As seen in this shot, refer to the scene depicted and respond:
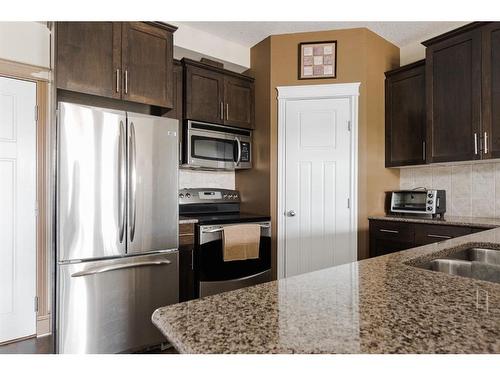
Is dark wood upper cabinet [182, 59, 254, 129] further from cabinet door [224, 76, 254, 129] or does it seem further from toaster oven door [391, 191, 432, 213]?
toaster oven door [391, 191, 432, 213]

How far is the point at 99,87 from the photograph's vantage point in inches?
84.2

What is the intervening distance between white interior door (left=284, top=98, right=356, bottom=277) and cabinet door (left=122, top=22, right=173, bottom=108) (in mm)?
1210

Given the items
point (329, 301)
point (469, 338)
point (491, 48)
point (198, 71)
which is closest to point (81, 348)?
point (329, 301)

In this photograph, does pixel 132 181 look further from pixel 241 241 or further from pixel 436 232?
pixel 436 232

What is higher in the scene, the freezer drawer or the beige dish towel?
the beige dish towel

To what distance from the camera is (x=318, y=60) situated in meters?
2.98

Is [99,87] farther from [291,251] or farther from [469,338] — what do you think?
[469,338]

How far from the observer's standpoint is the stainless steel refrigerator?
185cm

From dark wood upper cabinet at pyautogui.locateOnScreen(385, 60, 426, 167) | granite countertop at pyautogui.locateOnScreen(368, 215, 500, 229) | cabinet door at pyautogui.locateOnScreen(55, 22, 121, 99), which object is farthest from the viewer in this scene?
dark wood upper cabinet at pyautogui.locateOnScreen(385, 60, 426, 167)

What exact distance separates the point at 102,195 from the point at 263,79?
202cm

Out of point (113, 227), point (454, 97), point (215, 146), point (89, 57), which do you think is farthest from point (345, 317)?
point (454, 97)

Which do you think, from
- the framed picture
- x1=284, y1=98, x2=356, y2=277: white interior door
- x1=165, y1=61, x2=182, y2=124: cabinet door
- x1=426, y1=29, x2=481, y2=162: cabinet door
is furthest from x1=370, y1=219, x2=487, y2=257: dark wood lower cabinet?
x1=165, y1=61, x2=182, y2=124: cabinet door

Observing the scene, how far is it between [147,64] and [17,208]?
1535 millimetres
